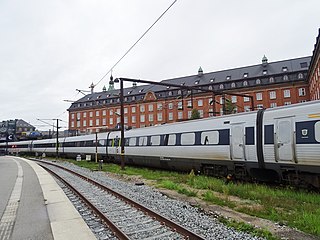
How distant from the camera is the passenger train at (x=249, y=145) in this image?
942 cm

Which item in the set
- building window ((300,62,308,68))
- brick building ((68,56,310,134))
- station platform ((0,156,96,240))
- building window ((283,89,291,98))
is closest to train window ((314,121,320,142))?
station platform ((0,156,96,240))

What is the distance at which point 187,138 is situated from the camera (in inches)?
614

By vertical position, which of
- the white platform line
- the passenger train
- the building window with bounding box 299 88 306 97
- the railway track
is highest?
the building window with bounding box 299 88 306 97

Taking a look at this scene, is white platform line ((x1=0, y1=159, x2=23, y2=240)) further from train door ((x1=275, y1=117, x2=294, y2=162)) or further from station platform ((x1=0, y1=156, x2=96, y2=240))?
train door ((x1=275, y1=117, x2=294, y2=162))

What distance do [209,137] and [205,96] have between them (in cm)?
6313

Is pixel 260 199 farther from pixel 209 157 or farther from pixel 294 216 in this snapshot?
pixel 209 157

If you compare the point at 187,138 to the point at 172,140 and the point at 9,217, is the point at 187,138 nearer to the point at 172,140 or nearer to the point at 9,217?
the point at 172,140

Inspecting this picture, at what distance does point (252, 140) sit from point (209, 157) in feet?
9.65

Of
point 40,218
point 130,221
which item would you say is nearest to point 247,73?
point 130,221

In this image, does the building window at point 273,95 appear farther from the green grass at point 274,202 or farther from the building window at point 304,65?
the green grass at point 274,202

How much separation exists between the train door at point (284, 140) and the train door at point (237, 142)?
5.69 ft

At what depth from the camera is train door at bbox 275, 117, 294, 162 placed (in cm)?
980

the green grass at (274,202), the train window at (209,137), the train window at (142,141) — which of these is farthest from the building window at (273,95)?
the green grass at (274,202)

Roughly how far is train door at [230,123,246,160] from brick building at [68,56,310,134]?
34601 millimetres
